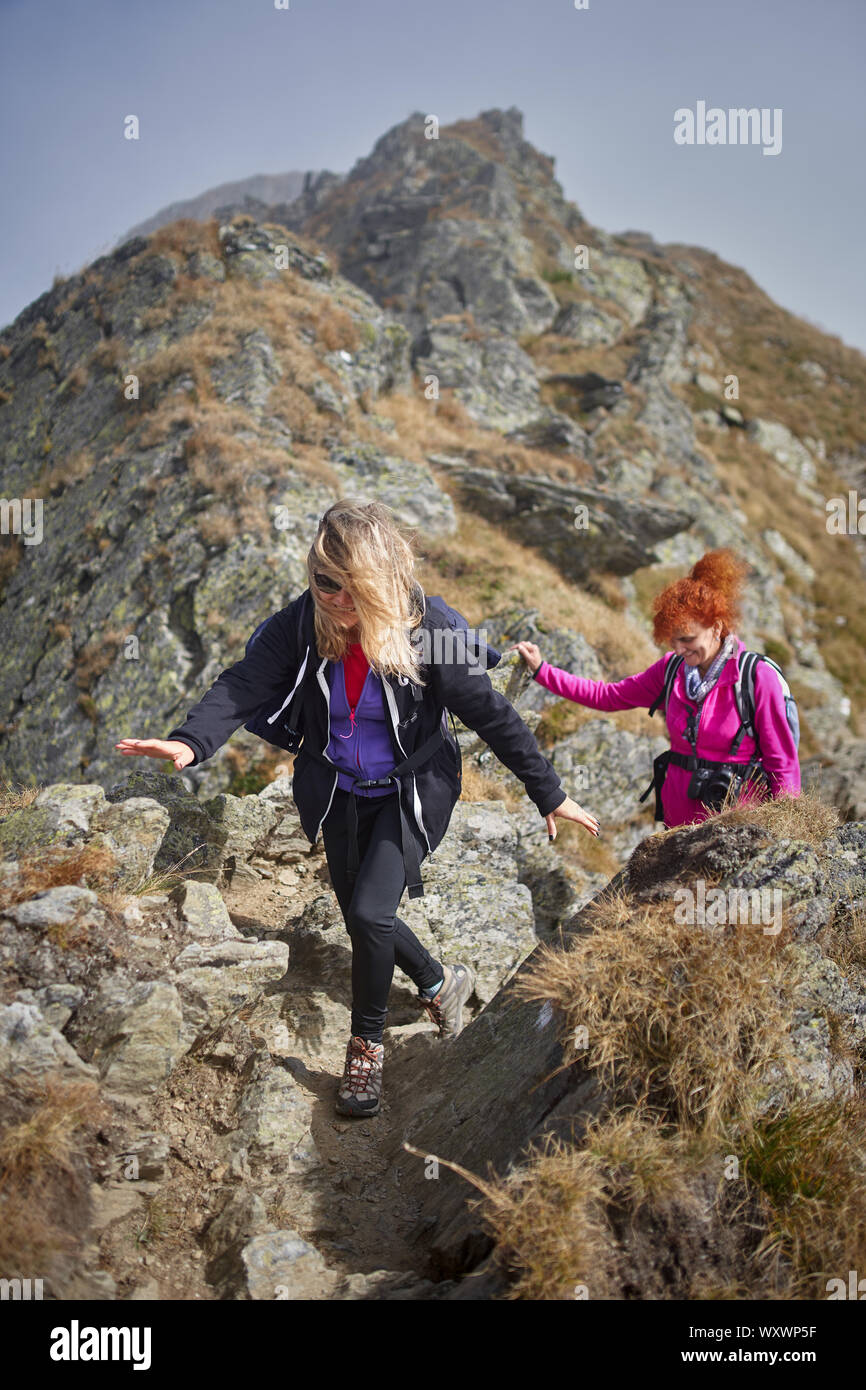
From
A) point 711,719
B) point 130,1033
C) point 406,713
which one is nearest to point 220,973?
point 130,1033

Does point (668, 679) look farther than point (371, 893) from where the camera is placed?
Yes

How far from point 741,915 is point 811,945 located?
44 centimetres

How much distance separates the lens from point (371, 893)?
4.03 metres

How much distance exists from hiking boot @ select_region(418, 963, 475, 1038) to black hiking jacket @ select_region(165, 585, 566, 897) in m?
0.92

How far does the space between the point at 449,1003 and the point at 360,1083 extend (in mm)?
789

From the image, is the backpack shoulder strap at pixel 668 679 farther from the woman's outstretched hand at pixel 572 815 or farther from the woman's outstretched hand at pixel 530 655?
the woman's outstretched hand at pixel 572 815

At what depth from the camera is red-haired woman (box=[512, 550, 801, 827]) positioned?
4.89m

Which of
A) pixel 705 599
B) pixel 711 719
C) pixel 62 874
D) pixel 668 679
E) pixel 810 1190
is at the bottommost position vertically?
pixel 810 1190

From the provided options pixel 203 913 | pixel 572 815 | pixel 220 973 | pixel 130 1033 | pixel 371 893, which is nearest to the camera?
pixel 130 1033

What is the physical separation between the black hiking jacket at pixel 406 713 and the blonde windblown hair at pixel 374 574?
145mm

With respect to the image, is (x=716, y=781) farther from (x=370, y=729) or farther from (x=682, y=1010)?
(x=370, y=729)

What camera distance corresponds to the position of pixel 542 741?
11375mm

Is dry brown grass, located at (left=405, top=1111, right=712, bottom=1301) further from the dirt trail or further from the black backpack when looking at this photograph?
the black backpack
